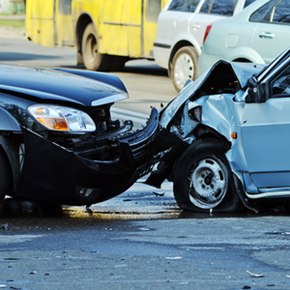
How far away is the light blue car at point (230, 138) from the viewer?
506 centimetres

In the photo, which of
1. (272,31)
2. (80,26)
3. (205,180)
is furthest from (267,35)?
(80,26)

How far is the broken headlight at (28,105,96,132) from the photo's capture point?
15.5ft

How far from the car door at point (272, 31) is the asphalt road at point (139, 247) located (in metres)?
3.88

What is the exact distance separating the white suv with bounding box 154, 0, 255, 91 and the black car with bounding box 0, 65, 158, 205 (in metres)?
7.25

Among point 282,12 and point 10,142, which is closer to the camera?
point 10,142

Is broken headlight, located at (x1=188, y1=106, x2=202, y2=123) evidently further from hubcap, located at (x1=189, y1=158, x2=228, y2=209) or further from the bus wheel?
the bus wheel

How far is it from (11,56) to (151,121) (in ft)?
49.0

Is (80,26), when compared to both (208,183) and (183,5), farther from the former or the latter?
(208,183)

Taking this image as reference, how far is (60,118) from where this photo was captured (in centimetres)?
476

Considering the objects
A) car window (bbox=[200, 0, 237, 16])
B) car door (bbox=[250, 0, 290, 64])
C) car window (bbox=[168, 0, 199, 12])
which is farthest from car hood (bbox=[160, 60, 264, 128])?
car window (bbox=[168, 0, 199, 12])

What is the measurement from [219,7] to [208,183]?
7.38 meters

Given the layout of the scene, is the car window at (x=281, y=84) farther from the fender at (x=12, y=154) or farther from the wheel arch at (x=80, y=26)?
the wheel arch at (x=80, y=26)

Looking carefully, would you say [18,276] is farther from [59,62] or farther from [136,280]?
[59,62]

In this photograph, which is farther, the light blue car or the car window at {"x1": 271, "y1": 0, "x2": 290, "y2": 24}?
the car window at {"x1": 271, "y1": 0, "x2": 290, "y2": 24}
